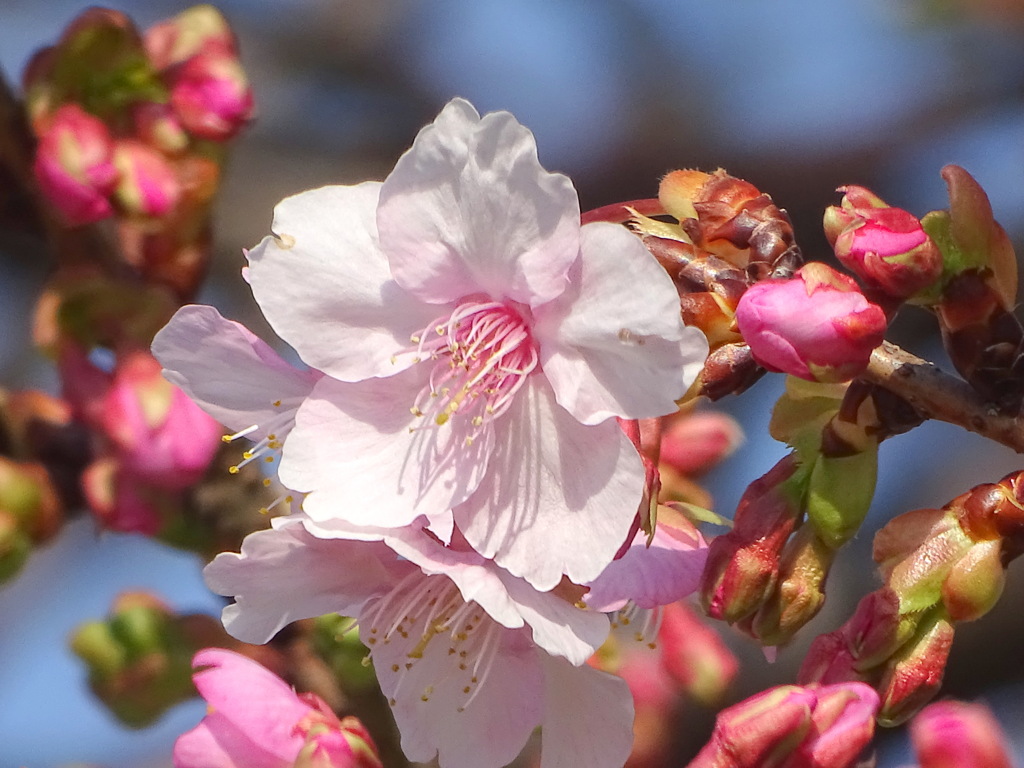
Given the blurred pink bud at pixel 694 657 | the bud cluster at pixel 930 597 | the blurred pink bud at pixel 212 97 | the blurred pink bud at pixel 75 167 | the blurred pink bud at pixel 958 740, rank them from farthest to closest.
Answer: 1. the blurred pink bud at pixel 694 657
2. the blurred pink bud at pixel 212 97
3. the blurred pink bud at pixel 75 167
4. the blurred pink bud at pixel 958 740
5. the bud cluster at pixel 930 597

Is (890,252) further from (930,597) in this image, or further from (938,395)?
(930,597)

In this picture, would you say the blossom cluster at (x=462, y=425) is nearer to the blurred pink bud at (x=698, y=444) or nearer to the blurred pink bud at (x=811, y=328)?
the blurred pink bud at (x=811, y=328)

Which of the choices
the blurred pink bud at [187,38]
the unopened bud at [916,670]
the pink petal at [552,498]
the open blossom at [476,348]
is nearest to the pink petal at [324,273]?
the open blossom at [476,348]

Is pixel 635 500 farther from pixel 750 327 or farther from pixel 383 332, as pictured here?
pixel 383 332

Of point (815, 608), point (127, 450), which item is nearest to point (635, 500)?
point (815, 608)

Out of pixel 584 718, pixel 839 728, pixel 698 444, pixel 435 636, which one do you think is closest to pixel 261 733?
pixel 435 636

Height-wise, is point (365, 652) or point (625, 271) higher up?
point (625, 271)
